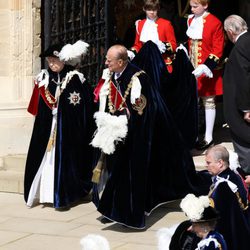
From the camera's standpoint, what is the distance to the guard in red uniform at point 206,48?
32.0 feet

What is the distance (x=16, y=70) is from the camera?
10.5m

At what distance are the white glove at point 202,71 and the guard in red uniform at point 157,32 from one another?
0.27 meters

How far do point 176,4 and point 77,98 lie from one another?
408cm

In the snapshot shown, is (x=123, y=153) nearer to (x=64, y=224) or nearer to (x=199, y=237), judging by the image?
(x=64, y=224)

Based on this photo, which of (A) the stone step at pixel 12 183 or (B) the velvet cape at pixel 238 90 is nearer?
(B) the velvet cape at pixel 238 90

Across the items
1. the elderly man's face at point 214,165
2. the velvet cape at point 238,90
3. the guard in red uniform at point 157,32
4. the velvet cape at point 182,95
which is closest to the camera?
the elderly man's face at point 214,165

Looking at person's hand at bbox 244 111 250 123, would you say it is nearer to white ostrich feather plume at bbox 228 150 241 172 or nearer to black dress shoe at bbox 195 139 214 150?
white ostrich feather plume at bbox 228 150 241 172

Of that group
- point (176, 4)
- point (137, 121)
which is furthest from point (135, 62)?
point (176, 4)

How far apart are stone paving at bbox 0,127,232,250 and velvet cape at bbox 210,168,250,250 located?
3.58 feet

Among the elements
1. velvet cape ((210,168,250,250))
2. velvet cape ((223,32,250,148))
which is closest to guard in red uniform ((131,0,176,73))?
velvet cape ((223,32,250,148))

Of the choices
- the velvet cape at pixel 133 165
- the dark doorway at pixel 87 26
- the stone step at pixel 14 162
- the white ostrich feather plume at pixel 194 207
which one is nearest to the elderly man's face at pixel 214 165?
the white ostrich feather plume at pixel 194 207

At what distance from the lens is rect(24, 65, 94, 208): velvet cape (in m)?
8.98

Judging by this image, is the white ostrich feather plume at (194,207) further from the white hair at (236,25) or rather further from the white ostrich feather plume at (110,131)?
the white hair at (236,25)

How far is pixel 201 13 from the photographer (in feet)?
32.3
